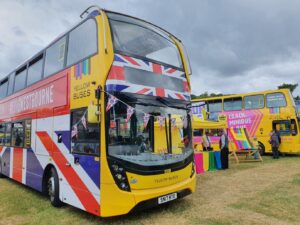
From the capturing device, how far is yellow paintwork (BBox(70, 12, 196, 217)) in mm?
5000

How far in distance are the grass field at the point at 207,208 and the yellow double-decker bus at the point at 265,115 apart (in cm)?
833

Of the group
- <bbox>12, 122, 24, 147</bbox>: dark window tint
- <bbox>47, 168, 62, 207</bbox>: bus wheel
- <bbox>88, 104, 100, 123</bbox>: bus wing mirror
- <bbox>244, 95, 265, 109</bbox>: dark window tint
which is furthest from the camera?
<bbox>244, 95, 265, 109</bbox>: dark window tint

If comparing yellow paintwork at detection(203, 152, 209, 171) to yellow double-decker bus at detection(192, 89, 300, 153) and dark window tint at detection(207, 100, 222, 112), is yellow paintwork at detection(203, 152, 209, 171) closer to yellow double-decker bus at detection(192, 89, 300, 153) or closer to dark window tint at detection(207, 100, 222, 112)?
yellow double-decker bus at detection(192, 89, 300, 153)

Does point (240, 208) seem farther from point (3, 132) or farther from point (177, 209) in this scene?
point (3, 132)

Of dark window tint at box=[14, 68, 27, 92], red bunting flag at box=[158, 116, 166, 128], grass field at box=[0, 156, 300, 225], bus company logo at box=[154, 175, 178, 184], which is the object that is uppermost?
dark window tint at box=[14, 68, 27, 92]

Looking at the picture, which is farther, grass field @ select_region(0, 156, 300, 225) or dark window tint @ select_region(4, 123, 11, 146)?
dark window tint @ select_region(4, 123, 11, 146)

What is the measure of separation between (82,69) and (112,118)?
4.50 ft

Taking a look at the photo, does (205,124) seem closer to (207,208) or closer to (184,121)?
(184,121)

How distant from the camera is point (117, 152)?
5160 millimetres

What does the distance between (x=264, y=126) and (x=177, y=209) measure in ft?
43.6

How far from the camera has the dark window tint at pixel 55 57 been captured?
6.82 metres

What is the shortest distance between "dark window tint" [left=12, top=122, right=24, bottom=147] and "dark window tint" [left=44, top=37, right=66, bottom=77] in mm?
2339

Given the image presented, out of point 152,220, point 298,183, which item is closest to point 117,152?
point 152,220

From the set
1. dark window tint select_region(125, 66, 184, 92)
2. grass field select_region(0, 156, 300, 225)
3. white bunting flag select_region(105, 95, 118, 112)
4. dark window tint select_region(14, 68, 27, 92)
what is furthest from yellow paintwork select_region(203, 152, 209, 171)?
white bunting flag select_region(105, 95, 118, 112)
